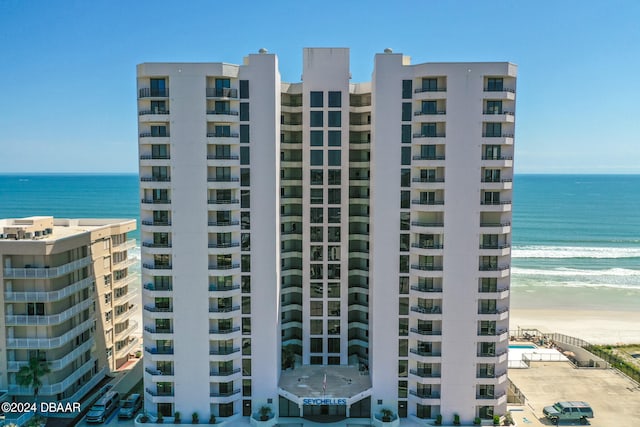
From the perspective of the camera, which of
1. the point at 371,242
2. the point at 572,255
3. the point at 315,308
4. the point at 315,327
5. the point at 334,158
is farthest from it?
the point at 572,255

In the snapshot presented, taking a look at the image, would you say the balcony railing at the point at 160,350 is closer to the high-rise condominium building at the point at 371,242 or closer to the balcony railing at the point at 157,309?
the high-rise condominium building at the point at 371,242

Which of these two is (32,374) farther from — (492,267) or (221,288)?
(492,267)

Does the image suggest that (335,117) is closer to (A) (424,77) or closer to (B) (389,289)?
(A) (424,77)

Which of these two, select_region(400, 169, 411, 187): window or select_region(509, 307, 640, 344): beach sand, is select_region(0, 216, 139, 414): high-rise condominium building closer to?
select_region(400, 169, 411, 187): window

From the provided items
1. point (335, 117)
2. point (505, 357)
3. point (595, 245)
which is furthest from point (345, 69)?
point (595, 245)

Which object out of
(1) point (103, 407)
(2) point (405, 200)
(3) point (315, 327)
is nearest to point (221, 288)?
(3) point (315, 327)

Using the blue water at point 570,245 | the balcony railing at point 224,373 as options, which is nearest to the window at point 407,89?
the balcony railing at point 224,373

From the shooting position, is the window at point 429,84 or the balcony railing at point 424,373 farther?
the balcony railing at point 424,373

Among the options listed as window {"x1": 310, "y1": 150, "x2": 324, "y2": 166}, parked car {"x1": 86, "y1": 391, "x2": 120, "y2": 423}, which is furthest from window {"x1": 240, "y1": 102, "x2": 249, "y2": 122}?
parked car {"x1": 86, "y1": 391, "x2": 120, "y2": 423}
